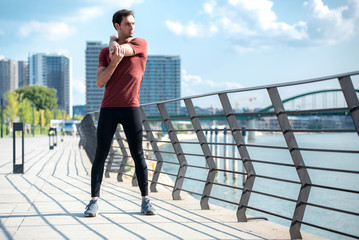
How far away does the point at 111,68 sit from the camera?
3.88m

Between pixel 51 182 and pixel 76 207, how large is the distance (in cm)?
281

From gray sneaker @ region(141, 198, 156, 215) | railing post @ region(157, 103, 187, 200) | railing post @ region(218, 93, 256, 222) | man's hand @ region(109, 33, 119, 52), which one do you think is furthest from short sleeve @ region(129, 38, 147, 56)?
railing post @ region(157, 103, 187, 200)

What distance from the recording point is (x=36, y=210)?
4.50 meters

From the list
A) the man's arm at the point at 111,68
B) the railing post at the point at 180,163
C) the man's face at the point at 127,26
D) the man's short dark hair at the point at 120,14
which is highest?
the man's short dark hair at the point at 120,14

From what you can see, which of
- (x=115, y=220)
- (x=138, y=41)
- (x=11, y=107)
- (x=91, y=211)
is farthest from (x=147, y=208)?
(x=11, y=107)

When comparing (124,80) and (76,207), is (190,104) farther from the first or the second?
(76,207)

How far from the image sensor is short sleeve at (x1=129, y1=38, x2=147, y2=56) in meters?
4.02

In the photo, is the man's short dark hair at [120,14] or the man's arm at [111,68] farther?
the man's short dark hair at [120,14]

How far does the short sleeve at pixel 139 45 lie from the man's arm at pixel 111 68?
210 mm

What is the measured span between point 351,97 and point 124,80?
6.30 ft

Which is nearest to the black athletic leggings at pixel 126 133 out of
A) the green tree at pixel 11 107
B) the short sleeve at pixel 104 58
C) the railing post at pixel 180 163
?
the short sleeve at pixel 104 58

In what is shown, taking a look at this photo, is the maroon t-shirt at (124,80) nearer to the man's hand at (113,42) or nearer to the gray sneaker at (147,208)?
the man's hand at (113,42)

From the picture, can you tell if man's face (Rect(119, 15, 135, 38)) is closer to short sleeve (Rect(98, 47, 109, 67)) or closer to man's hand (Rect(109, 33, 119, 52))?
man's hand (Rect(109, 33, 119, 52))

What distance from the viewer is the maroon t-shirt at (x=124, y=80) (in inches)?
158
